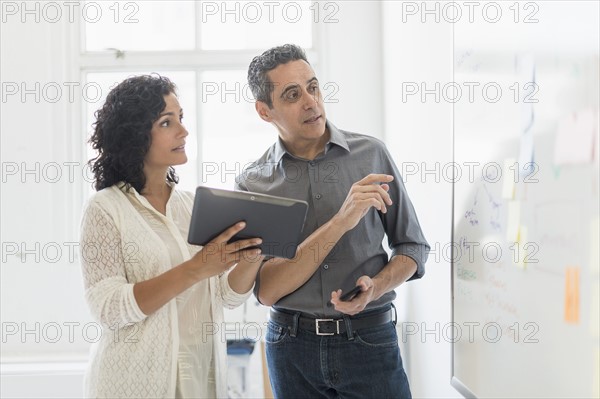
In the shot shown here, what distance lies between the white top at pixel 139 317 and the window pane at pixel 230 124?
7.16 feet

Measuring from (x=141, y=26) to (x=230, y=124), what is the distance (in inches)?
27.8

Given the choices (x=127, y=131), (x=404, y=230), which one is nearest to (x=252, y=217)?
(x=127, y=131)

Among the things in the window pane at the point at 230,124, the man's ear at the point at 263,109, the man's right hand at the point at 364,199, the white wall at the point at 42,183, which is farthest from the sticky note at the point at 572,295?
the window pane at the point at 230,124

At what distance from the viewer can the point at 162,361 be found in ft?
4.92

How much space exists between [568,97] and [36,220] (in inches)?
121

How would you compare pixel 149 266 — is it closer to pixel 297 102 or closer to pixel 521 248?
pixel 297 102

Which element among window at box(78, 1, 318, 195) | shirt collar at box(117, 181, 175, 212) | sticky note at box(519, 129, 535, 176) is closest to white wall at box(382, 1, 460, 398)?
sticky note at box(519, 129, 535, 176)

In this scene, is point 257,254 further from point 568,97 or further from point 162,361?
point 568,97

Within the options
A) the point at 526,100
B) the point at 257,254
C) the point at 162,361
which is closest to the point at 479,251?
the point at 526,100

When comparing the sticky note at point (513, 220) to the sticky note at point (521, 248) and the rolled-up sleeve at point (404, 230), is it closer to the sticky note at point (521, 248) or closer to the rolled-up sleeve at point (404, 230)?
the sticky note at point (521, 248)

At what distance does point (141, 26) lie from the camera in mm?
3812

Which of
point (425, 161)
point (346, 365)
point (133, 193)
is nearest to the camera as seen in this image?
point (133, 193)

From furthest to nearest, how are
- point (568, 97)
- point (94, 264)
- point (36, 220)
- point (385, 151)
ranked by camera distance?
point (36, 220), point (385, 151), point (94, 264), point (568, 97)

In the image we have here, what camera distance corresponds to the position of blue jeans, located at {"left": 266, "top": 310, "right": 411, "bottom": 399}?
Result: 1756 mm
